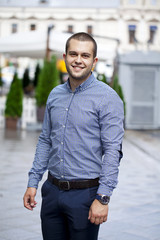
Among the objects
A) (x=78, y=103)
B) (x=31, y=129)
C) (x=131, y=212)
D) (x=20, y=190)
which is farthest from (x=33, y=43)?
(x=78, y=103)

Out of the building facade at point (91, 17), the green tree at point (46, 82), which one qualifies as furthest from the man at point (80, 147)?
the building facade at point (91, 17)

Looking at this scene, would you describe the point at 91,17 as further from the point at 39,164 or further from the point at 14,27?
the point at 39,164

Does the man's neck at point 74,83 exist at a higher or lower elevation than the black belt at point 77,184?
higher

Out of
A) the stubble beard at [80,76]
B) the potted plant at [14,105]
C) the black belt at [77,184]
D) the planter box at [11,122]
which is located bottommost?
the planter box at [11,122]

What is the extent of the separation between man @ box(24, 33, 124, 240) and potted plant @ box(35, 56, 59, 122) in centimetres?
1371

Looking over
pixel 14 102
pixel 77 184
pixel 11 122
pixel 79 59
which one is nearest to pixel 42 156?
pixel 77 184

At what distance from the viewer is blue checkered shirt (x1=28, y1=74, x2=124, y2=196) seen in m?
3.23

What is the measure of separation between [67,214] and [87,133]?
0.48 metres

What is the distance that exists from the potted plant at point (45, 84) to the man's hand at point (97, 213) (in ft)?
45.8

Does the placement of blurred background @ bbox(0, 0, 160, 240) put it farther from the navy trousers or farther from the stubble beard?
the stubble beard

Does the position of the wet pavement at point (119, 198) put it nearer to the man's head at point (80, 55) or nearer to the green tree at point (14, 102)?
the man's head at point (80, 55)

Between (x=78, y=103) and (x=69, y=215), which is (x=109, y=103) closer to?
(x=78, y=103)

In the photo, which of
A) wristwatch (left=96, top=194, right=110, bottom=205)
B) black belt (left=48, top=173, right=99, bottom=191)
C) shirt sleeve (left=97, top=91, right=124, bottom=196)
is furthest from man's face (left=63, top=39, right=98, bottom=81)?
wristwatch (left=96, top=194, right=110, bottom=205)

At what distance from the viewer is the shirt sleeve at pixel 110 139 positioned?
3150 millimetres
